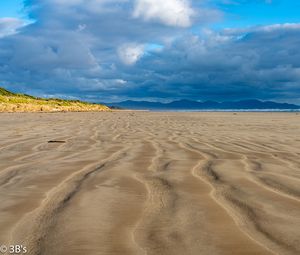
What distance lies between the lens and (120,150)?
6.83 m

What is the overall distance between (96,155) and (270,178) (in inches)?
107

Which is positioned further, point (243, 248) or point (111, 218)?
point (111, 218)

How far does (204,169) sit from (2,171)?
7.47 feet

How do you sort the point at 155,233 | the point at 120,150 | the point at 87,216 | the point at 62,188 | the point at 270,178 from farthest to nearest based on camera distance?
the point at 120,150 < the point at 270,178 < the point at 62,188 < the point at 87,216 < the point at 155,233

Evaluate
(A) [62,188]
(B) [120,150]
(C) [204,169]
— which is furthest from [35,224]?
(B) [120,150]

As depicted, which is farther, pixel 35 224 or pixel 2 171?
pixel 2 171

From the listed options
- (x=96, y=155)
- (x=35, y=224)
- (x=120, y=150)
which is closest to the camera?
(x=35, y=224)

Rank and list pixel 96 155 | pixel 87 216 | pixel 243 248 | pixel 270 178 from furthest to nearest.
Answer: pixel 96 155 → pixel 270 178 → pixel 87 216 → pixel 243 248

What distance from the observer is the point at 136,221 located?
2.72 m

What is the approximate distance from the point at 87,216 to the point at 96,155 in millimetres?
3312

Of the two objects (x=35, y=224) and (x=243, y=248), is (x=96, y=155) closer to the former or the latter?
(x=35, y=224)

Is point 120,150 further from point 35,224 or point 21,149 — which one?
point 35,224

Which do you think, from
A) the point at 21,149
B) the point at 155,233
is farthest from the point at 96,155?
the point at 155,233

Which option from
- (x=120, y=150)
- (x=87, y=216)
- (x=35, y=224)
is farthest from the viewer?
(x=120, y=150)
